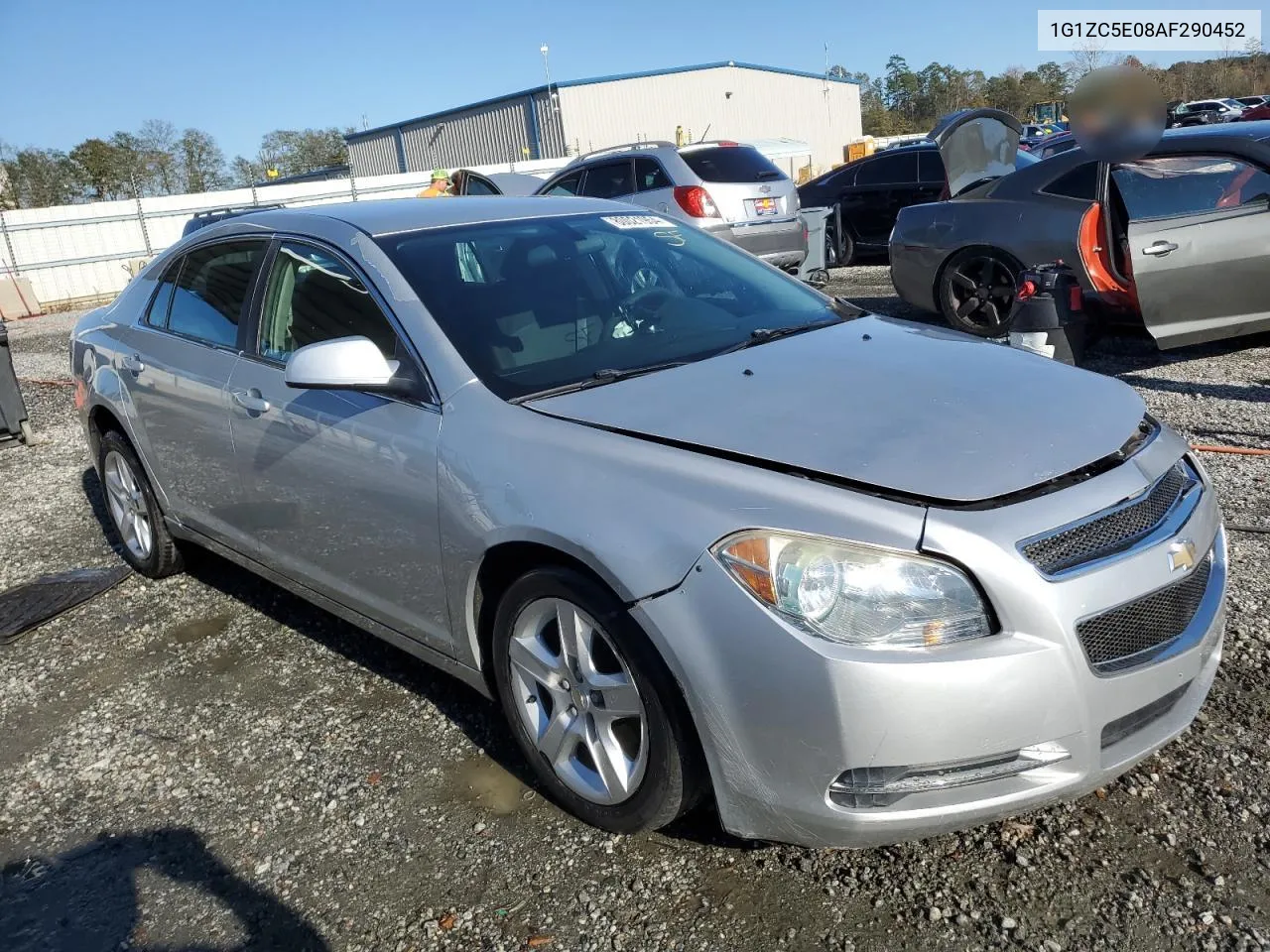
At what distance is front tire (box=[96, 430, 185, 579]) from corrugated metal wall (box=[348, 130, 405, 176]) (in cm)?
4703

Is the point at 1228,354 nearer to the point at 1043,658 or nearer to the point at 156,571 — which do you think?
the point at 1043,658

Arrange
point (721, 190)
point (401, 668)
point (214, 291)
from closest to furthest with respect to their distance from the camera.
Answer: point (401, 668), point (214, 291), point (721, 190)

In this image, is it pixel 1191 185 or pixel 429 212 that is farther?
pixel 1191 185

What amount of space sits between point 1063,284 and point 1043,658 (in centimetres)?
430

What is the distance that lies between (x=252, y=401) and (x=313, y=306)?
401mm

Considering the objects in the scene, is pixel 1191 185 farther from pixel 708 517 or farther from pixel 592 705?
pixel 592 705

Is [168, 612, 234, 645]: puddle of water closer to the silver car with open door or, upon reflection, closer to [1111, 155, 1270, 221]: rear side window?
[1111, 155, 1270, 221]: rear side window

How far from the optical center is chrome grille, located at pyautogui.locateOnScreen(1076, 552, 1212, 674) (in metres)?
2.09

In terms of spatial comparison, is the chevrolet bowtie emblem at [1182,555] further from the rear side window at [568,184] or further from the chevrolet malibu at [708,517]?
the rear side window at [568,184]

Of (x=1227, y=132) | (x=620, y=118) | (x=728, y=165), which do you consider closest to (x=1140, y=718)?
(x=1227, y=132)

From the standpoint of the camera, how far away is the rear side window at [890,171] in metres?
13.5

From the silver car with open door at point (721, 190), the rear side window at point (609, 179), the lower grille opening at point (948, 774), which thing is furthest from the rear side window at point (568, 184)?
the lower grille opening at point (948, 774)

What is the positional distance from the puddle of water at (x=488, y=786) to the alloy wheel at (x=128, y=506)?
2493mm

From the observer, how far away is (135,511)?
4.89 meters
